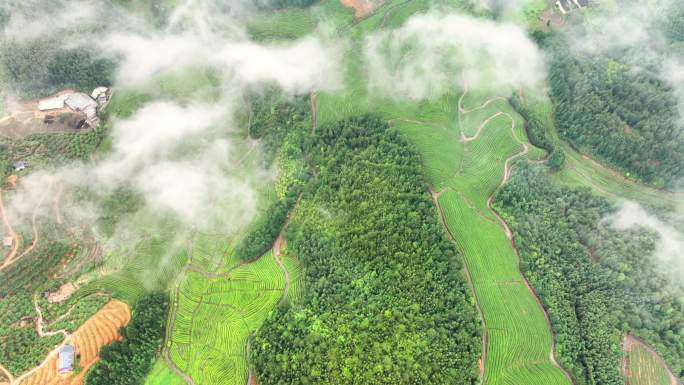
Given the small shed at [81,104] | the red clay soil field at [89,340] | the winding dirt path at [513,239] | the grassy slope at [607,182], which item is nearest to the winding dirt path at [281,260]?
the red clay soil field at [89,340]

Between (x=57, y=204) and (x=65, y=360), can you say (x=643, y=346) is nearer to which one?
(x=65, y=360)

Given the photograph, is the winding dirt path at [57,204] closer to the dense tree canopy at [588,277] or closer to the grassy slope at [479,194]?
the grassy slope at [479,194]

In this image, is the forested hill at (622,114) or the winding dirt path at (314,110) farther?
the winding dirt path at (314,110)

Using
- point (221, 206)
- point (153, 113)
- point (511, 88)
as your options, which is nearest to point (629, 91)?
point (511, 88)

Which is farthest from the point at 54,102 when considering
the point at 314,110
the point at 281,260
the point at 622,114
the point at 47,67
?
the point at 622,114

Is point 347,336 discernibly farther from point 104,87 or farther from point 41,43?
point 41,43

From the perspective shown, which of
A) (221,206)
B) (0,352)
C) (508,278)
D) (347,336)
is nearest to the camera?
(347,336)

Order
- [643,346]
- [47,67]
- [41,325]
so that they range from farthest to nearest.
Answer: [47,67] < [41,325] < [643,346]
